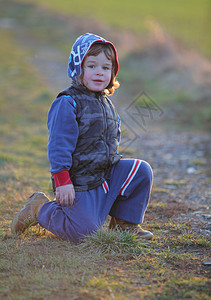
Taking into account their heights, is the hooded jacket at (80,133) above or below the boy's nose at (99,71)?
below

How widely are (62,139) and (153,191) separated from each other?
6.55 feet

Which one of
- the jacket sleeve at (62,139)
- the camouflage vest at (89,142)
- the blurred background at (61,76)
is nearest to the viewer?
the jacket sleeve at (62,139)

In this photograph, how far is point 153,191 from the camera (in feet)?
14.9

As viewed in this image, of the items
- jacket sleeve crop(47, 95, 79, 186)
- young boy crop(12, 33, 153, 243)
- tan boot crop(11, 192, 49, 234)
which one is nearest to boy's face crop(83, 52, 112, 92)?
young boy crop(12, 33, 153, 243)

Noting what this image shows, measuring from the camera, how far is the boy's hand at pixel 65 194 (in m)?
2.83

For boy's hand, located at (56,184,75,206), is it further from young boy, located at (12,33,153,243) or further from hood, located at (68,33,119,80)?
hood, located at (68,33,119,80)

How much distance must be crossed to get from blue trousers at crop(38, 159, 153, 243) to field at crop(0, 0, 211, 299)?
103 millimetres

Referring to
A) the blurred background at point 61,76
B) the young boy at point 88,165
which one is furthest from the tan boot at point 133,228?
the blurred background at point 61,76

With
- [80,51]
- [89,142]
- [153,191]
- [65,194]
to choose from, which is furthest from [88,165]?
[153,191]

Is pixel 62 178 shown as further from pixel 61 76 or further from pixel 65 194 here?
pixel 61 76

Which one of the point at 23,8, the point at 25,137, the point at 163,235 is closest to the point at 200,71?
the point at 25,137

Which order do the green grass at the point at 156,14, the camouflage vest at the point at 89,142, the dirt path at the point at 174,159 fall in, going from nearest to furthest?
the camouflage vest at the point at 89,142
the dirt path at the point at 174,159
the green grass at the point at 156,14

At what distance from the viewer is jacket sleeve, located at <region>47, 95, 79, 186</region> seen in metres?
2.80

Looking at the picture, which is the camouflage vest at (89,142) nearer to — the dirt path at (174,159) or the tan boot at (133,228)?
the tan boot at (133,228)
